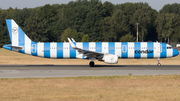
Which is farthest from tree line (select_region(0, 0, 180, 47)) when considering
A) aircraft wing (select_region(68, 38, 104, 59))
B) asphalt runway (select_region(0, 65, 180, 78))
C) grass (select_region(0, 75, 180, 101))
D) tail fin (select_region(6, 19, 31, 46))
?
grass (select_region(0, 75, 180, 101))

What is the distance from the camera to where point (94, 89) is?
18688 mm

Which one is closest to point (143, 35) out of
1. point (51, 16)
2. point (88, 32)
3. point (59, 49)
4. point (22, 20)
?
point (88, 32)

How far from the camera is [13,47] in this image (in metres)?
36.9

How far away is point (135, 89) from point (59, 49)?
20029mm

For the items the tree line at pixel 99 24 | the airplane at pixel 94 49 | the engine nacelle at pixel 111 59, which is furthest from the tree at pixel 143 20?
the engine nacelle at pixel 111 59

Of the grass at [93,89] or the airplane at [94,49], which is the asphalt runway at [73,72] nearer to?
the grass at [93,89]

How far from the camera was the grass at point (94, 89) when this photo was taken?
16078 millimetres

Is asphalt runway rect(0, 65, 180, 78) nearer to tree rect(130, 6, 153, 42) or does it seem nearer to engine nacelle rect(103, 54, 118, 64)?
engine nacelle rect(103, 54, 118, 64)

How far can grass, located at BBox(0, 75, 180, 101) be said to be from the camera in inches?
633

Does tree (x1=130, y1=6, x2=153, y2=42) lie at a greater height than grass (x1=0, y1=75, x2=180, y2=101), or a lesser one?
greater

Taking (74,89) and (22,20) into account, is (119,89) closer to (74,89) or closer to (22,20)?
(74,89)

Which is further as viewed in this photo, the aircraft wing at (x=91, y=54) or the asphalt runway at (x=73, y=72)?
the aircraft wing at (x=91, y=54)

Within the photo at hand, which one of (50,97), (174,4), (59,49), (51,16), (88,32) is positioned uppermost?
(174,4)

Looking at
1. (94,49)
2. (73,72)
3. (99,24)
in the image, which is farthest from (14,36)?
(99,24)
